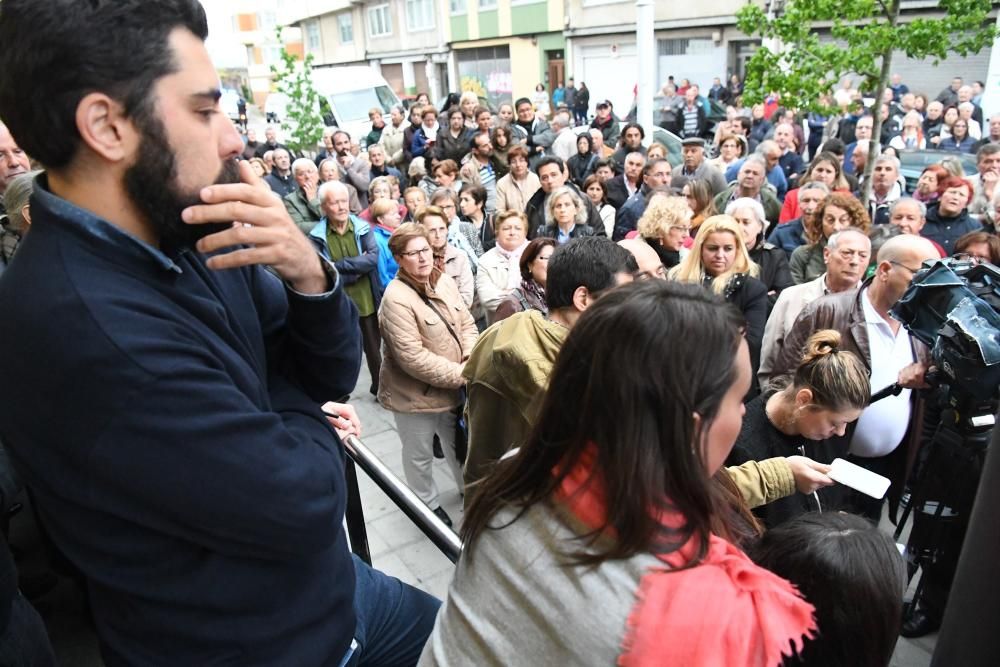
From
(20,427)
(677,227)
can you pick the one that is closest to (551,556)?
(20,427)

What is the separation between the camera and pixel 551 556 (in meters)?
1.05

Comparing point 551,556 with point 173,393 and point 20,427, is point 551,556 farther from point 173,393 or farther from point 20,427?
point 20,427

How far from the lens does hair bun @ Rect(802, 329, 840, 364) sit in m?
2.92

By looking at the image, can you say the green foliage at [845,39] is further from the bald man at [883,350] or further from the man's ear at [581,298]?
the man's ear at [581,298]

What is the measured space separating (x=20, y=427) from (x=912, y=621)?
370 centimetres

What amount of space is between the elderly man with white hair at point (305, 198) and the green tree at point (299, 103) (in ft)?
20.8

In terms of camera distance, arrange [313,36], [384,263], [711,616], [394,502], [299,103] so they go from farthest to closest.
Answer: [313,36], [299,103], [384,263], [394,502], [711,616]

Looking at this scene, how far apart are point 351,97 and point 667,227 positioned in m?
14.9

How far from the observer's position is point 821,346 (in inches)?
120

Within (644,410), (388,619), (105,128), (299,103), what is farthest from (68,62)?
(299,103)

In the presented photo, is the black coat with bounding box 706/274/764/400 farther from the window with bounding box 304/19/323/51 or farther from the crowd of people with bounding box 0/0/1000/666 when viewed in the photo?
the window with bounding box 304/19/323/51

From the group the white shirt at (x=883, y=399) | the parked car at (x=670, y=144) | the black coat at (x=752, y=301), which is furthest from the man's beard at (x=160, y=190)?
the parked car at (x=670, y=144)

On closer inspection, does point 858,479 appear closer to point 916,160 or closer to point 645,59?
point 645,59

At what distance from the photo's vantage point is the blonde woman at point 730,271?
4.18 meters
